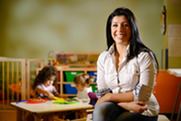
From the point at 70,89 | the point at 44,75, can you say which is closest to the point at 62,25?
the point at 70,89

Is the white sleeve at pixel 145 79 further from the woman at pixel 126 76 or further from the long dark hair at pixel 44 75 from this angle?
the long dark hair at pixel 44 75

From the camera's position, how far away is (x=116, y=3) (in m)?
4.92

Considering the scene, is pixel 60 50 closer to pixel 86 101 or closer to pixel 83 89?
pixel 83 89

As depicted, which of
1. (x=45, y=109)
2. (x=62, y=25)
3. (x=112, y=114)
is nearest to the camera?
(x=112, y=114)

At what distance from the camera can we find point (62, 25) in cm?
507

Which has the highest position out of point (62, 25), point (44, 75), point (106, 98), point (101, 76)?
point (62, 25)

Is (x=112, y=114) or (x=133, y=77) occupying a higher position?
(x=133, y=77)

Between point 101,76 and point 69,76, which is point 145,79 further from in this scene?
point 69,76

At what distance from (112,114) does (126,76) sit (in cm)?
23

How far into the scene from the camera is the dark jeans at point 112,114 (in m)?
1.17

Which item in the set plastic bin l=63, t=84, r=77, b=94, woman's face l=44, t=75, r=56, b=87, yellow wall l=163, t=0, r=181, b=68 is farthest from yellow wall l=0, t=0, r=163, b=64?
woman's face l=44, t=75, r=56, b=87

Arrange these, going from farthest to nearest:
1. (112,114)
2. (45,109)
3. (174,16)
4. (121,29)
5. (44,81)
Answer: (174,16) → (44,81) → (45,109) → (121,29) → (112,114)

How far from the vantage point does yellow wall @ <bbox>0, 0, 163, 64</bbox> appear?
480 centimetres

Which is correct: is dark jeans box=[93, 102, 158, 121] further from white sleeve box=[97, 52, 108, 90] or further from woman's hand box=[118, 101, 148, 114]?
white sleeve box=[97, 52, 108, 90]
